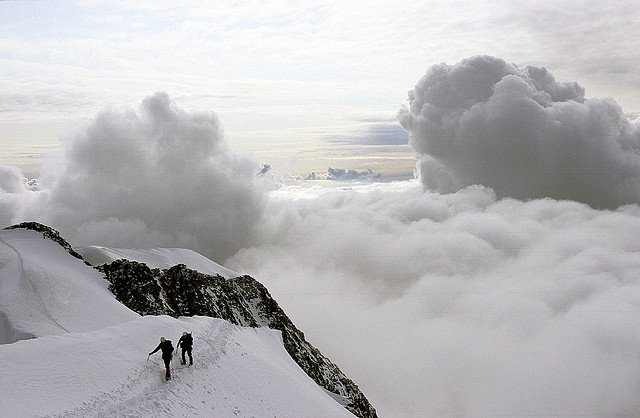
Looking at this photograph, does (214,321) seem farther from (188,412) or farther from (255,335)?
(188,412)

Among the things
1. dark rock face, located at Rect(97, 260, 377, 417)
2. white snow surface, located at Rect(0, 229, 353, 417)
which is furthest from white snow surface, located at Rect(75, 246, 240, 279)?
white snow surface, located at Rect(0, 229, 353, 417)

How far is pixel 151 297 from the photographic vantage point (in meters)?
58.7

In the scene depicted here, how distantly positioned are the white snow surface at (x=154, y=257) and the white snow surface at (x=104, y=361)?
1364cm

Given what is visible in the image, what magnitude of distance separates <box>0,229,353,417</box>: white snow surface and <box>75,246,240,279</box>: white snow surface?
44.8ft

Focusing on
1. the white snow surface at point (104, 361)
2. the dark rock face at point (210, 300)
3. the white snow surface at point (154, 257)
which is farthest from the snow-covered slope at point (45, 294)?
the white snow surface at point (154, 257)

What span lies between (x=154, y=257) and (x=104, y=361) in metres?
60.2

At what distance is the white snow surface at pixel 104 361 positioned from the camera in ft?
62.3

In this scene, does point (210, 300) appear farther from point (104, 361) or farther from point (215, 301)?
point (104, 361)

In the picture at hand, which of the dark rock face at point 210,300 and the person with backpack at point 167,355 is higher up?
the person with backpack at point 167,355

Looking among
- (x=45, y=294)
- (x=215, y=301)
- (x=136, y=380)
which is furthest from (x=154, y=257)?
(x=136, y=380)

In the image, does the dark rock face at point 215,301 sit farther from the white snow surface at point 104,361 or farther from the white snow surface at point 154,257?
the white snow surface at point 154,257

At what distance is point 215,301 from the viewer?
6794cm

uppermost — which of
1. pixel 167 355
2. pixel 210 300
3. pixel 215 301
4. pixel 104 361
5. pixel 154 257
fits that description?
pixel 167 355

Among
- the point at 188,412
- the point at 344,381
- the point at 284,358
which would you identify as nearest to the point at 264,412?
the point at 188,412
